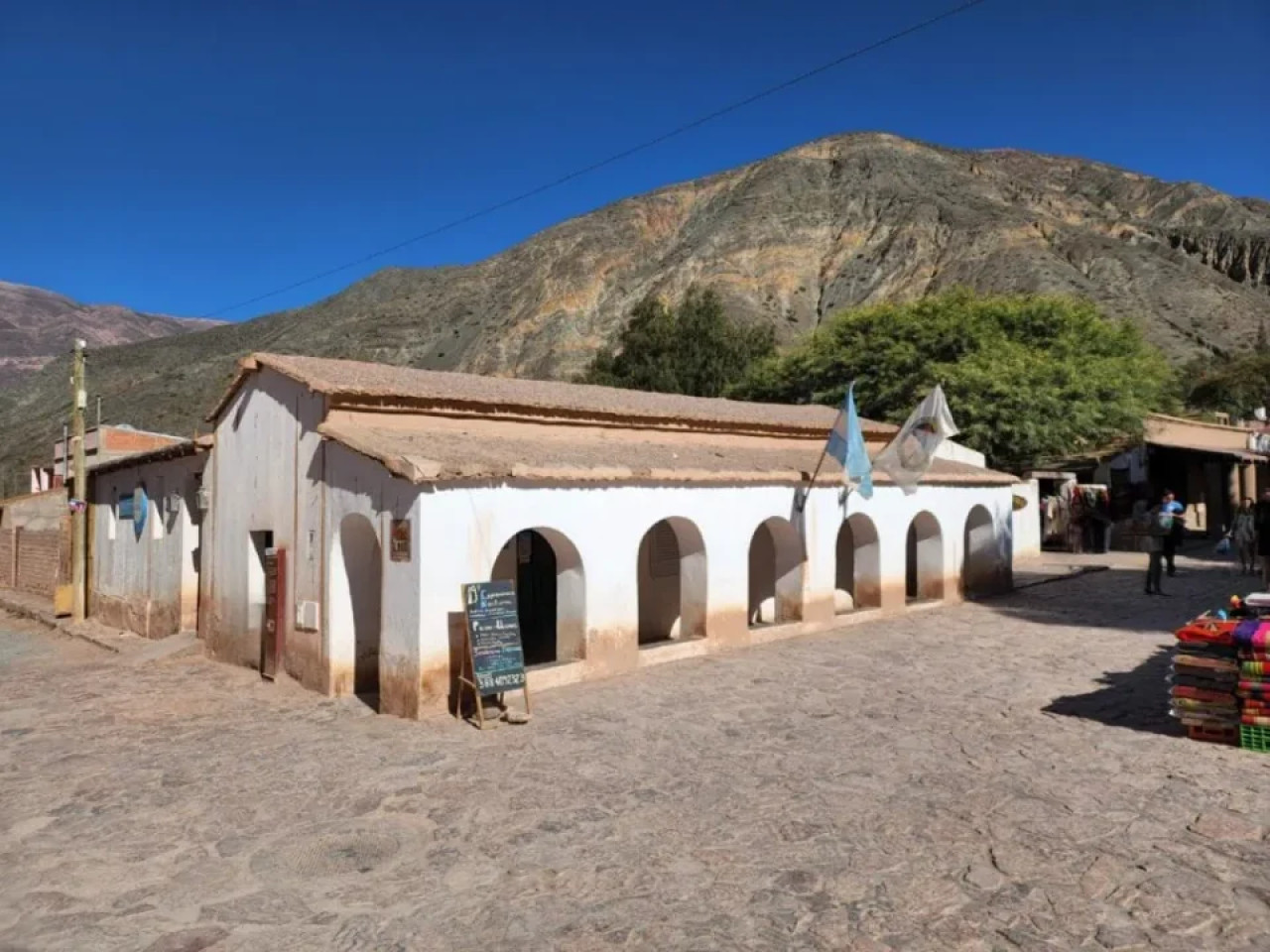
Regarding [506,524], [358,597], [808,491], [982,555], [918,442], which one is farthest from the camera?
[982,555]

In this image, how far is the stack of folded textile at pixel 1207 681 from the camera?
6953 millimetres

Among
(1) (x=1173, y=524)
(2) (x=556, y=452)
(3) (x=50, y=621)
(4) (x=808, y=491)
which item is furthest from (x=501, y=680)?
(1) (x=1173, y=524)

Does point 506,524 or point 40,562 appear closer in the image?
point 506,524

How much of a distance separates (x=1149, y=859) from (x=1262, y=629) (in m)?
2.78

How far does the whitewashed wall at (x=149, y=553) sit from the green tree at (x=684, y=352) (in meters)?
27.9

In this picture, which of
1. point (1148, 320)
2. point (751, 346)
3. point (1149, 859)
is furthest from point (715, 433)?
point (1148, 320)

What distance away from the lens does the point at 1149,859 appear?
497cm

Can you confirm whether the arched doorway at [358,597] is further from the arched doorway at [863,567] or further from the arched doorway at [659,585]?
the arched doorway at [863,567]

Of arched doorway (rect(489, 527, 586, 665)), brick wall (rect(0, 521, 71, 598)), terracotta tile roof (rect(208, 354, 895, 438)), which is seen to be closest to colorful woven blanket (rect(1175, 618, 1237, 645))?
arched doorway (rect(489, 527, 586, 665))

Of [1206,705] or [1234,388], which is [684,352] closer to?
[1234,388]

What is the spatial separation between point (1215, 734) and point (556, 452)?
23.2 feet

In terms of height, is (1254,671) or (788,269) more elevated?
(788,269)

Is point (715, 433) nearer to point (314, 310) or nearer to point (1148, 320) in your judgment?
point (1148, 320)

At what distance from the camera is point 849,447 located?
12836 mm
